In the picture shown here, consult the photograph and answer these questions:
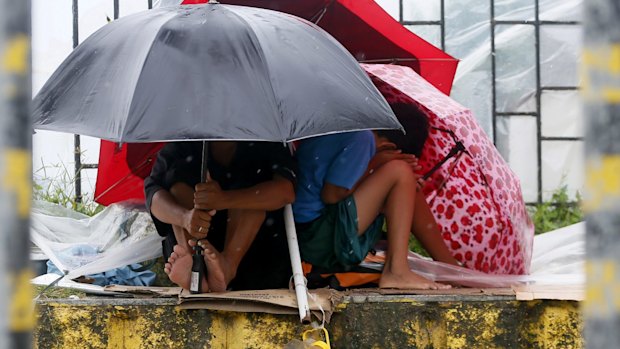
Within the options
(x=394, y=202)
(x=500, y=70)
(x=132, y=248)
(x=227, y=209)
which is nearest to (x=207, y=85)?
(x=227, y=209)

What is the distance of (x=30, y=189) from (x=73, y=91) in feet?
9.11

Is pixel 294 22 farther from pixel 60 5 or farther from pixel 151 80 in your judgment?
pixel 60 5

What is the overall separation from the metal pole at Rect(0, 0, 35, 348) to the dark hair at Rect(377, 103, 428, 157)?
3748mm

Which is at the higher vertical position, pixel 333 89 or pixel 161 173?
pixel 333 89

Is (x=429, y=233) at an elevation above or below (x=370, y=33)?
below

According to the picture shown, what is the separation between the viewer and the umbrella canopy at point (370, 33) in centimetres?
465

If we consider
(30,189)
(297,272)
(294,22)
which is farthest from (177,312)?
(30,189)

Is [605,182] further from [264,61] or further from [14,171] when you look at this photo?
[264,61]

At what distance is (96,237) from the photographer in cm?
487

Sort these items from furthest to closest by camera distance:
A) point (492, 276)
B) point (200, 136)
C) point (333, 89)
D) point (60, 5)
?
point (60, 5) → point (492, 276) → point (333, 89) → point (200, 136)

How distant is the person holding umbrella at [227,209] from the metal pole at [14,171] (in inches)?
116

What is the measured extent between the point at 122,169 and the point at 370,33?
1396 mm

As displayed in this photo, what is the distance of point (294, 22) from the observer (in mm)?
3701

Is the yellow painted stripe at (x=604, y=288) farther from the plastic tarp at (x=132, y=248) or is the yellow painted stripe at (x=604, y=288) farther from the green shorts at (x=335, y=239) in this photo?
the plastic tarp at (x=132, y=248)
